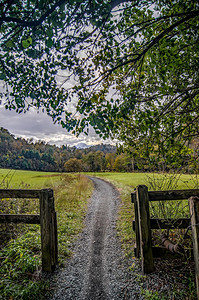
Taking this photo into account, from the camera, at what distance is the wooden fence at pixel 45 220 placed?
3990 mm

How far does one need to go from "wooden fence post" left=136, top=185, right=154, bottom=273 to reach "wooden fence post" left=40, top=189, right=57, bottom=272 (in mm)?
2027

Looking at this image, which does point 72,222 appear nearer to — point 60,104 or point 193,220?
point 60,104

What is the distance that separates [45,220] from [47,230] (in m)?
0.23

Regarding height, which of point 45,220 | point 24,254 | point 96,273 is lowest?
point 96,273

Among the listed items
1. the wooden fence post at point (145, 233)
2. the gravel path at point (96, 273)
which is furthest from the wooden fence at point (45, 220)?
the wooden fence post at point (145, 233)

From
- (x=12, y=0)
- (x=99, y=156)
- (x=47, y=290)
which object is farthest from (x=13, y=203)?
(x=99, y=156)

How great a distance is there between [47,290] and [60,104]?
388cm

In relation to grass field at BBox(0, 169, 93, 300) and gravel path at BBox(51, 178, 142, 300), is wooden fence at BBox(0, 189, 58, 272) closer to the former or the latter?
grass field at BBox(0, 169, 93, 300)

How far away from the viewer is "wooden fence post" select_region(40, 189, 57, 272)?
3.99 m

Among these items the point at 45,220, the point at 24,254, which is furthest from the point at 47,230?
the point at 24,254

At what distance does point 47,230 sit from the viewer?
4004 mm

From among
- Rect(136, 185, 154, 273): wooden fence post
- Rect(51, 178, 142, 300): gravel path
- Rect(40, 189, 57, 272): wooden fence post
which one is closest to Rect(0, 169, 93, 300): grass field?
Rect(40, 189, 57, 272): wooden fence post

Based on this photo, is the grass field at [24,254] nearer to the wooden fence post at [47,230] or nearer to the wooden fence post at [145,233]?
the wooden fence post at [47,230]

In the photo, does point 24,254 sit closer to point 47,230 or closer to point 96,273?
point 47,230
